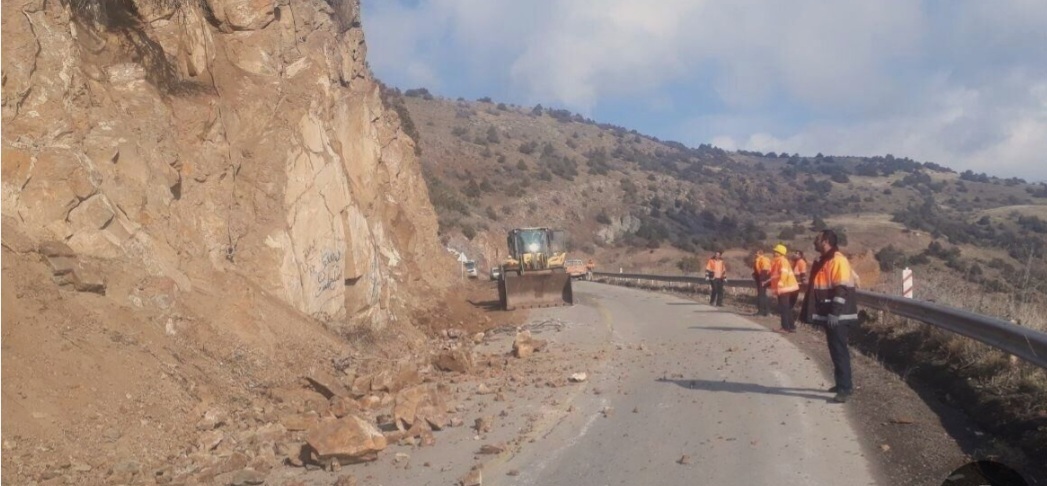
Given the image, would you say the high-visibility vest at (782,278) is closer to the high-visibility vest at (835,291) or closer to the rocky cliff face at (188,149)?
the high-visibility vest at (835,291)

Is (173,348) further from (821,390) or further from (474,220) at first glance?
(474,220)

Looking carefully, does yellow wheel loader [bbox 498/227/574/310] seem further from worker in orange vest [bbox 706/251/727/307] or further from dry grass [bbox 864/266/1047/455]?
dry grass [bbox 864/266/1047/455]

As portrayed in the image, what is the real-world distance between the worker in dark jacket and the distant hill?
26.1 meters

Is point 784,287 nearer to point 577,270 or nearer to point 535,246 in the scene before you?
point 535,246

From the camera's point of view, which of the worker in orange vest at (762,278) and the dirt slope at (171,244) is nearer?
the dirt slope at (171,244)

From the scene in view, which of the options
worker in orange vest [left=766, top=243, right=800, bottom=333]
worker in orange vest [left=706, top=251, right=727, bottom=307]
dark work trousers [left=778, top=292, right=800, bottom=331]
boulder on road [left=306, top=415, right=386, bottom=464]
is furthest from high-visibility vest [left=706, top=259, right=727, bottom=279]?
boulder on road [left=306, top=415, right=386, bottom=464]

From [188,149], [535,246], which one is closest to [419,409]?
[188,149]

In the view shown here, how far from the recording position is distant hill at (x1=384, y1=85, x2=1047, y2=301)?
58.2m

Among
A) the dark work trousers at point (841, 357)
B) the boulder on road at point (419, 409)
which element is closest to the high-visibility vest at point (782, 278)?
the dark work trousers at point (841, 357)

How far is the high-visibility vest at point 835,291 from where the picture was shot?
945 cm

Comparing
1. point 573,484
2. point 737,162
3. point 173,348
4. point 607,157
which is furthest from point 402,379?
point 737,162

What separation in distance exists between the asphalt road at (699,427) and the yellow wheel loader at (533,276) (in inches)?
449

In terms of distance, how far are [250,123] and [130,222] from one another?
4290mm

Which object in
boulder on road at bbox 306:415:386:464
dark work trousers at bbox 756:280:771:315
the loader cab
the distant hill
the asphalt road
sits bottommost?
the asphalt road
